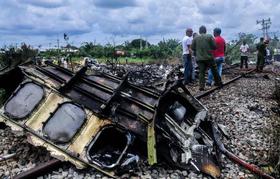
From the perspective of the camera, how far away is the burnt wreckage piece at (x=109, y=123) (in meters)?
6.00

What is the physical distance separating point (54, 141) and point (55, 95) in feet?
3.41

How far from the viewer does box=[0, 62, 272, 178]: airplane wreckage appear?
6000mm

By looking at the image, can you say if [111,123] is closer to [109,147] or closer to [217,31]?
[109,147]

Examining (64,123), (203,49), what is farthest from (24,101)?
(203,49)

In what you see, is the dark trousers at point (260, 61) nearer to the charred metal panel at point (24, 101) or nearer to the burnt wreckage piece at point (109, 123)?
the burnt wreckage piece at point (109, 123)

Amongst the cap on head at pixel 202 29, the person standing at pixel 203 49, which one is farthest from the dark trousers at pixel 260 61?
the cap on head at pixel 202 29

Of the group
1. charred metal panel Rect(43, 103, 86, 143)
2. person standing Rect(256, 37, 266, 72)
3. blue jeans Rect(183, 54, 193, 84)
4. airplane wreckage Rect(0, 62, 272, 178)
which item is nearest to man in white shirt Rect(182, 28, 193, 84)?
blue jeans Rect(183, 54, 193, 84)

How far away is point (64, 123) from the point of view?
6.47m

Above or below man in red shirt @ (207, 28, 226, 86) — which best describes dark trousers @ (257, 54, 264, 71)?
below

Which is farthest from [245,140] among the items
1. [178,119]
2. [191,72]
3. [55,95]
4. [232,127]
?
[191,72]

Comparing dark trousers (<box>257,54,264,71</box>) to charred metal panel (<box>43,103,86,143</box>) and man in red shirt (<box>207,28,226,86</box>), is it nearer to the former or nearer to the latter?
man in red shirt (<box>207,28,226,86</box>)

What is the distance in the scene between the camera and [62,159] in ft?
19.1

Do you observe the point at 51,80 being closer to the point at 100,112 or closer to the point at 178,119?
the point at 100,112

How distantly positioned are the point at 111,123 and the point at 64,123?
81cm
